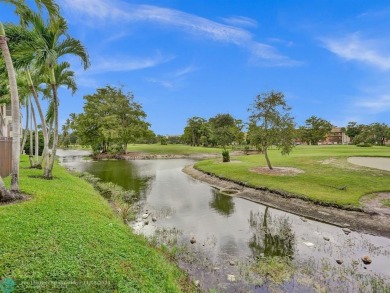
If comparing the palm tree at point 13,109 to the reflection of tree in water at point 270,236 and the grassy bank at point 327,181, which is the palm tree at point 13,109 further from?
the grassy bank at point 327,181

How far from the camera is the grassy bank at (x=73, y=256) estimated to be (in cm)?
388

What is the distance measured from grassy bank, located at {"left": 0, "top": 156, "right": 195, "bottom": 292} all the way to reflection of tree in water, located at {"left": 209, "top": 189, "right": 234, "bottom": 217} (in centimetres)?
608

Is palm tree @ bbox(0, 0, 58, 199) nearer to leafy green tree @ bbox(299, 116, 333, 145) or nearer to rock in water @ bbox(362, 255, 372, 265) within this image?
rock in water @ bbox(362, 255, 372, 265)

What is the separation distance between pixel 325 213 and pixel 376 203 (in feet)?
9.29

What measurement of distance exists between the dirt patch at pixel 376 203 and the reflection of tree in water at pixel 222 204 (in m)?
6.21

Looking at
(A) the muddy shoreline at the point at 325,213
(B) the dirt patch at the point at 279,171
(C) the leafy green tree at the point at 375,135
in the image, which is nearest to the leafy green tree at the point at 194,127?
(C) the leafy green tree at the point at 375,135

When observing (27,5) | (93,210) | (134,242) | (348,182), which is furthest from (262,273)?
(27,5)

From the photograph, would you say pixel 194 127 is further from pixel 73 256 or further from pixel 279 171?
pixel 73 256

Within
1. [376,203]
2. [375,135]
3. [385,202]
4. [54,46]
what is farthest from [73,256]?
[375,135]

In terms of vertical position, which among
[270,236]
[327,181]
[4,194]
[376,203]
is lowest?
[270,236]

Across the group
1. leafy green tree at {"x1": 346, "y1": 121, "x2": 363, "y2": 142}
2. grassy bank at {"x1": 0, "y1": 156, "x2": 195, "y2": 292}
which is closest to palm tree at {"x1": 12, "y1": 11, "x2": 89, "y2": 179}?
grassy bank at {"x1": 0, "y1": 156, "x2": 195, "y2": 292}

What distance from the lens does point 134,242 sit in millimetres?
6023

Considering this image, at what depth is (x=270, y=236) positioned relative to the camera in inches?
333

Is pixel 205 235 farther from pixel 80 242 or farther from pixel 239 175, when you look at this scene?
pixel 239 175
